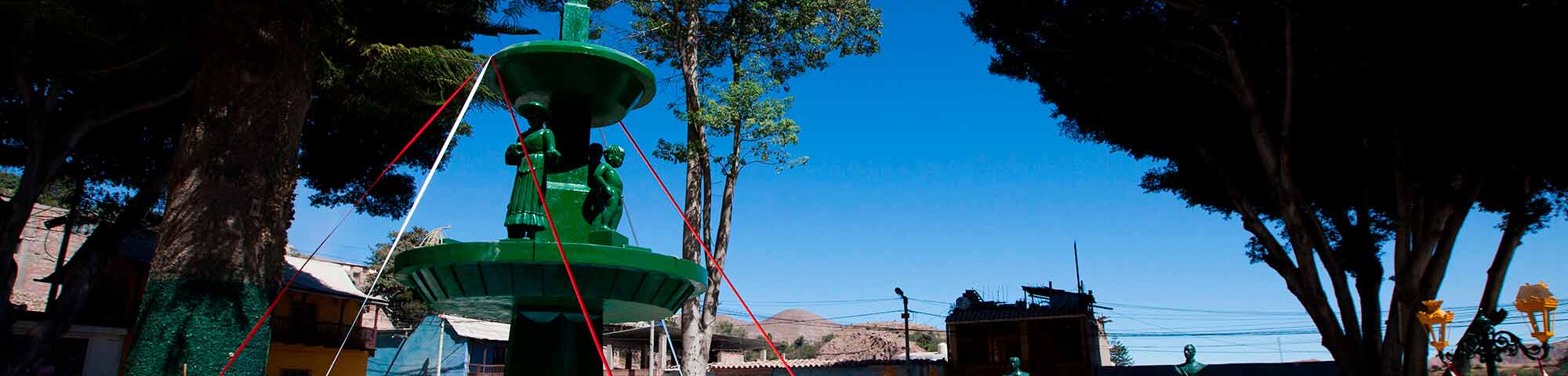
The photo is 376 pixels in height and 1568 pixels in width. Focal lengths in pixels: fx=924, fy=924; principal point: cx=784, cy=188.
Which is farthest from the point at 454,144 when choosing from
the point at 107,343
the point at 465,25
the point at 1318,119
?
the point at 1318,119

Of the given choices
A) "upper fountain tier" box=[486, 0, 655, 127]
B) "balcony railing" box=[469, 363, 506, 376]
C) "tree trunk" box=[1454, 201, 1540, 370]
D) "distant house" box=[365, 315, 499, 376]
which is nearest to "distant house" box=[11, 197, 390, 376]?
"distant house" box=[365, 315, 499, 376]

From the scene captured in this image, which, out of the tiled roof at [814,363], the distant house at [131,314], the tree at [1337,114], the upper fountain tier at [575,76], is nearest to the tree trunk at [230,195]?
the upper fountain tier at [575,76]

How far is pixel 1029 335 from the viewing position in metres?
24.7

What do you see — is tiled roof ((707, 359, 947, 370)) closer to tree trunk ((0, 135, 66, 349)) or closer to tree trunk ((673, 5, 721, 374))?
tree trunk ((673, 5, 721, 374))

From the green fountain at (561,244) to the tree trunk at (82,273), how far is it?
11.2 meters

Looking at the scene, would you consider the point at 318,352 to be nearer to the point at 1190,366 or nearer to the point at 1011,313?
the point at 1011,313

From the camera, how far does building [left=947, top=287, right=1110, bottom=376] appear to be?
24.1 meters

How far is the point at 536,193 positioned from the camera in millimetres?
4254

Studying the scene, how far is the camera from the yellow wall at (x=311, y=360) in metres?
21.1

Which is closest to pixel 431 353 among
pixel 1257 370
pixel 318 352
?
pixel 318 352

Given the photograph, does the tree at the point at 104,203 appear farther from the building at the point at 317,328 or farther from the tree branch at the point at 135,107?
the building at the point at 317,328

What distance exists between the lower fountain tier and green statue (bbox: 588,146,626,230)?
0.42 metres

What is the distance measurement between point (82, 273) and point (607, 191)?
39.9ft

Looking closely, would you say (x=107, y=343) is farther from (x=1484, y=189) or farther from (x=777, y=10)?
(x=1484, y=189)
